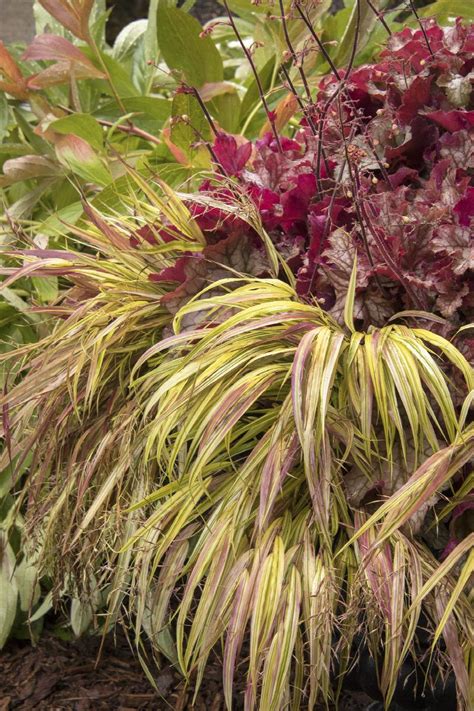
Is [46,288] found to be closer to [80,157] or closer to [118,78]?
[80,157]

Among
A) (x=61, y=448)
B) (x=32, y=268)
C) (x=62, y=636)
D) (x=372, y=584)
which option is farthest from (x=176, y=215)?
(x=62, y=636)

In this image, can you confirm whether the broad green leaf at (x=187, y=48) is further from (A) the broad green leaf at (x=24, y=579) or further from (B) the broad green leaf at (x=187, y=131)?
(A) the broad green leaf at (x=24, y=579)

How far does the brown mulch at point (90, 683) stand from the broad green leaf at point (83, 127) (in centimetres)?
98

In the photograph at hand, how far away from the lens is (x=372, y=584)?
1.01 meters

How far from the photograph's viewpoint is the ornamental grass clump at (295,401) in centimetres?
104

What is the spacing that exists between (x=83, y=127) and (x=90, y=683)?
1067 mm

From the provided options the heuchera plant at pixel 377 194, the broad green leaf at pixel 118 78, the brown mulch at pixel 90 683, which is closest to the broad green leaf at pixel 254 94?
the broad green leaf at pixel 118 78

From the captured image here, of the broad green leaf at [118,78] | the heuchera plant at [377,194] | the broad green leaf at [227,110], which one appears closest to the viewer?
the heuchera plant at [377,194]

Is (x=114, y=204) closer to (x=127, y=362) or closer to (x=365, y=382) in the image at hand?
(x=127, y=362)

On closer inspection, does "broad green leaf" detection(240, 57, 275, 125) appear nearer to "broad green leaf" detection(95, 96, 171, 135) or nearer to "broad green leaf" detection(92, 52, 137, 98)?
"broad green leaf" detection(95, 96, 171, 135)

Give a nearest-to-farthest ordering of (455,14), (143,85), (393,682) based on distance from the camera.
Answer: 1. (393,682)
2. (455,14)
3. (143,85)

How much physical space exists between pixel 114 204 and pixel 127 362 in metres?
0.46

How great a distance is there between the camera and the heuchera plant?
3.92 feet

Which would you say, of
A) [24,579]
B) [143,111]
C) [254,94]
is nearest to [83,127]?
[143,111]
